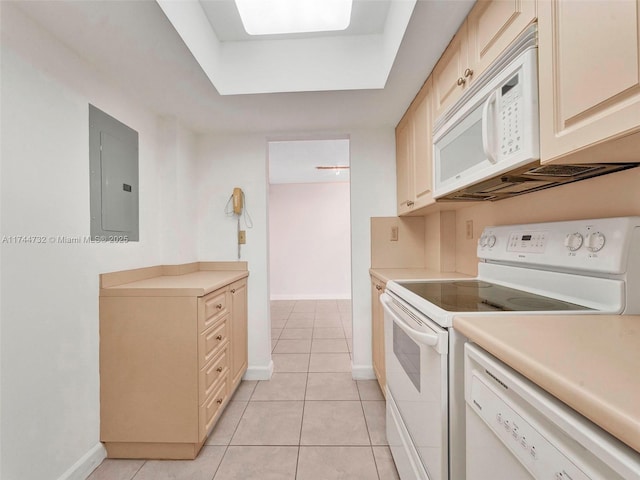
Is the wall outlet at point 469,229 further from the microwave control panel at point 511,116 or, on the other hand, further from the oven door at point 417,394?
the microwave control panel at point 511,116

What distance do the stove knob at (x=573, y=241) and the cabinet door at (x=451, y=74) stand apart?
72cm

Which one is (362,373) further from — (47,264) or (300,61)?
(300,61)

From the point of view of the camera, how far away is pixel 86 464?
1.39 meters

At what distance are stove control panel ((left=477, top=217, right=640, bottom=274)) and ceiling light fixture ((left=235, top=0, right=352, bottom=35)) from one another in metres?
1.46

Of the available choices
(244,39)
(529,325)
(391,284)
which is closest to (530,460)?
(529,325)

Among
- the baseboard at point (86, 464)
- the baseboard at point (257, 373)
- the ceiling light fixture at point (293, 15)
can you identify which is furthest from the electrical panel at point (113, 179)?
the baseboard at point (257, 373)

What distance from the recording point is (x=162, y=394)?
1.47m

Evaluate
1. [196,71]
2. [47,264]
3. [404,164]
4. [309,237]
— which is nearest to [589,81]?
[404,164]

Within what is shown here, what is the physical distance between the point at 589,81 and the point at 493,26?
52 cm

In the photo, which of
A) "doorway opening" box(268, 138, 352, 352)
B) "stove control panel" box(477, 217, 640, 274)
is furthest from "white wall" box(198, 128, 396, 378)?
"doorway opening" box(268, 138, 352, 352)

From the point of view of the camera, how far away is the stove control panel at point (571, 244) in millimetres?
Answer: 837

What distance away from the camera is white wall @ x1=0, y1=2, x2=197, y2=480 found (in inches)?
42.7

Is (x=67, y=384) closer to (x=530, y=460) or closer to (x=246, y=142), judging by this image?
(x=530, y=460)

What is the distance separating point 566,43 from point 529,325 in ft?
2.39
